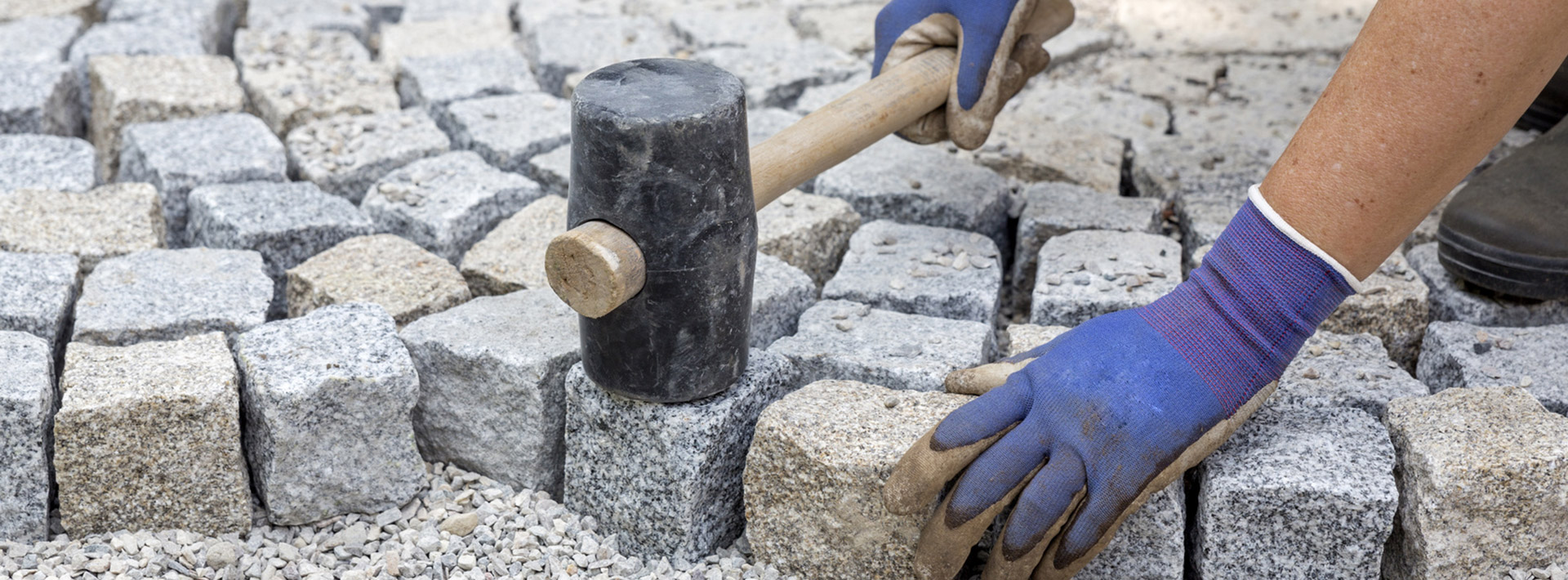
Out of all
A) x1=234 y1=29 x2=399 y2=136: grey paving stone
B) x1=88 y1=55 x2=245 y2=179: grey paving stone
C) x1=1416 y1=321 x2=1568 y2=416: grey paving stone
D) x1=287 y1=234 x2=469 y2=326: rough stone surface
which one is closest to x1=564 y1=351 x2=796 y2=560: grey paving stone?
x1=287 y1=234 x2=469 y2=326: rough stone surface

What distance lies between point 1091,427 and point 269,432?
137 centimetres

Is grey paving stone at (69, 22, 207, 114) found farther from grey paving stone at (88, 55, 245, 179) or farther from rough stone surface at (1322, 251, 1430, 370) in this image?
rough stone surface at (1322, 251, 1430, 370)

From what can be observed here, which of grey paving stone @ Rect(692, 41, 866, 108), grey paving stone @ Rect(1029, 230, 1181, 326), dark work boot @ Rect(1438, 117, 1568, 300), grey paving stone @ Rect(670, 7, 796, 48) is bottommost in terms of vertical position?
grey paving stone @ Rect(670, 7, 796, 48)

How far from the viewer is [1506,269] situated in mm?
2498

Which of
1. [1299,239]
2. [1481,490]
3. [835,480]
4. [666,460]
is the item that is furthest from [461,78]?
[1481,490]

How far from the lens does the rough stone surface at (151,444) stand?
2027 mm

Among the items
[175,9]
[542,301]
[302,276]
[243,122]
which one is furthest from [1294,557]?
[175,9]

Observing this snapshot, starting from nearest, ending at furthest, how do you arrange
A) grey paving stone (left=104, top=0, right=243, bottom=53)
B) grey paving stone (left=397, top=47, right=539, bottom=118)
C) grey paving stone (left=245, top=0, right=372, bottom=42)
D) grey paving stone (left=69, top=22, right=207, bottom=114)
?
grey paving stone (left=397, top=47, right=539, bottom=118), grey paving stone (left=69, top=22, right=207, bottom=114), grey paving stone (left=104, top=0, right=243, bottom=53), grey paving stone (left=245, top=0, right=372, bottom=42)

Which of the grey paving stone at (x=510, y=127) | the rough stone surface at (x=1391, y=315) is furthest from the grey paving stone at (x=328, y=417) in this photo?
the rough stone surface at (x=1391, y=315)

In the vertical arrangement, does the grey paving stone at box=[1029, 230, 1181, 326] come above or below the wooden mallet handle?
below

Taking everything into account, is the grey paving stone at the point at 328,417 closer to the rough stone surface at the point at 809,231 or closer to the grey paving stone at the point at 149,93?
the rough stone surface at the point at 809,231

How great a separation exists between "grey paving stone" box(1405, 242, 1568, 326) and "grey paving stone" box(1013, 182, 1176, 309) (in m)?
0.63

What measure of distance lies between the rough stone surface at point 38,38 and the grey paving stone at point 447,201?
1.31 meters

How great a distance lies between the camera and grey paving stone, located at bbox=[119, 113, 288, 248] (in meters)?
3.05
